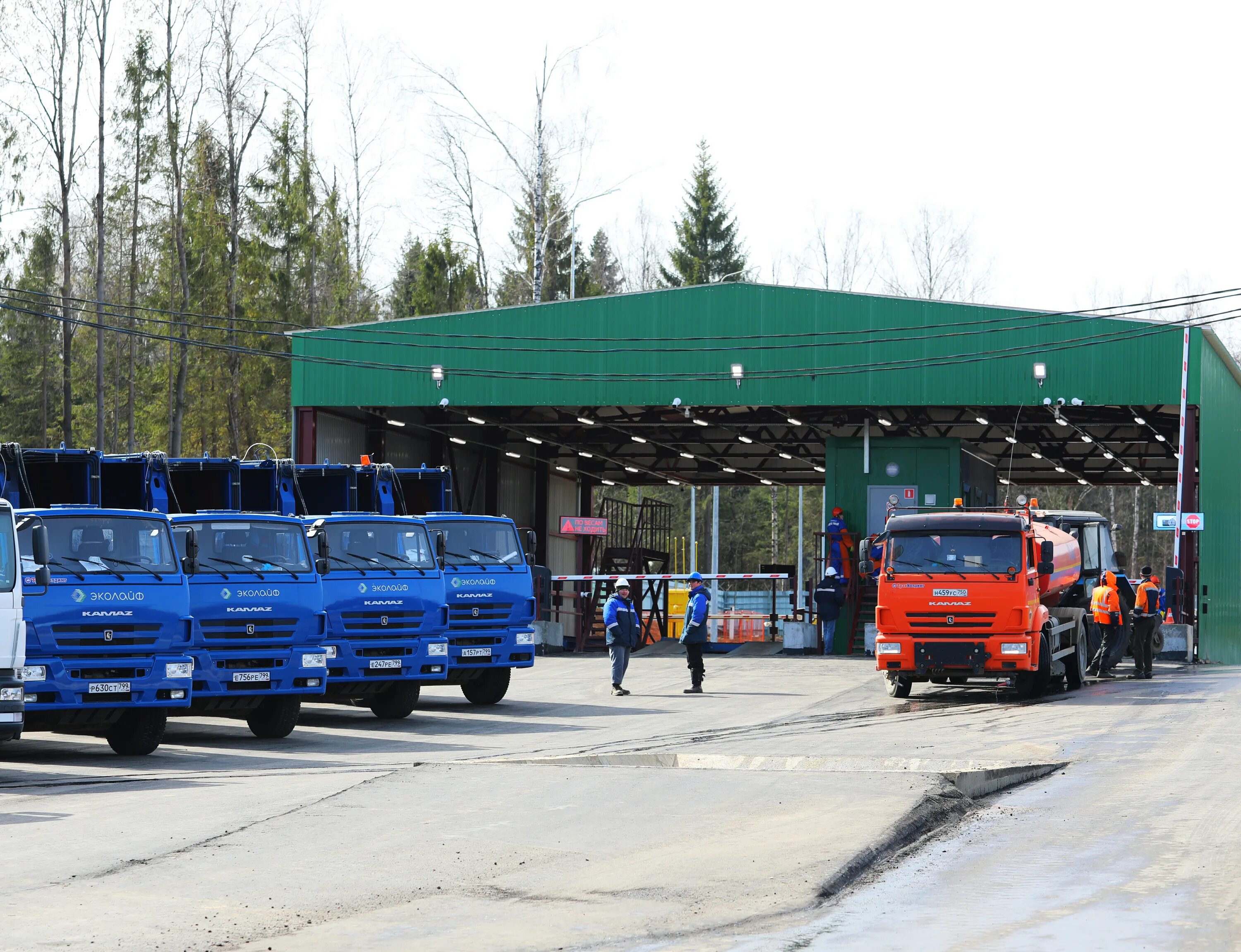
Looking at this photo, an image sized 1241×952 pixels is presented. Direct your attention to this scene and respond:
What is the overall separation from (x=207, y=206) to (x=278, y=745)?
39.1 m

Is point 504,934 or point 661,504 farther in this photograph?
point 661,504

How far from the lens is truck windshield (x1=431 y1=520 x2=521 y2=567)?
22109 mm

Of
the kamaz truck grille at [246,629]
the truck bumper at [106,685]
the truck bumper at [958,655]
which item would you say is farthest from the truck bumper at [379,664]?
the truck bumper at [958,655]

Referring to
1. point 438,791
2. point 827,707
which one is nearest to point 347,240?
point 827,707

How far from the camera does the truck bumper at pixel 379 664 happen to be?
19.5 meters

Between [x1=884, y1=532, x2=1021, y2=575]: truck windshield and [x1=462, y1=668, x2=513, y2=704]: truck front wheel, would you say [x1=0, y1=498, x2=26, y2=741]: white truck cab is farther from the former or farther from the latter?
[x1=884, y1=532, x2=1021, y2=575]: truck windshield

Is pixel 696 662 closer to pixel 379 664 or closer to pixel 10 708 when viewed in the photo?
pixel 379 664

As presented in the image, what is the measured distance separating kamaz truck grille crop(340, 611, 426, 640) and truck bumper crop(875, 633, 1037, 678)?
6.81m

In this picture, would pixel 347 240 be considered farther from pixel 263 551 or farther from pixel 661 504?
pixel 263 551

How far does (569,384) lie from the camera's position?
3688cm

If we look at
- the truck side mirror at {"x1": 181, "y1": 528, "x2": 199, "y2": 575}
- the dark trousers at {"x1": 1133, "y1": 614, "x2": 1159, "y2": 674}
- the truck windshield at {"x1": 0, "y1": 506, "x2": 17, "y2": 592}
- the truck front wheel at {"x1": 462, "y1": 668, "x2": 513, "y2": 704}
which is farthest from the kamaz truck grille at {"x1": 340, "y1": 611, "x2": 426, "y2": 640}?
the dark trousers at {"x1": 1133, "y1": 614, "x2": 1159, "y2": 674}

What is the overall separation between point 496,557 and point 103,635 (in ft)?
24.0

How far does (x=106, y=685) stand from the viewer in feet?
51.0

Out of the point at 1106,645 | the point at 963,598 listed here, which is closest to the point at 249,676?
the point at 963,598
